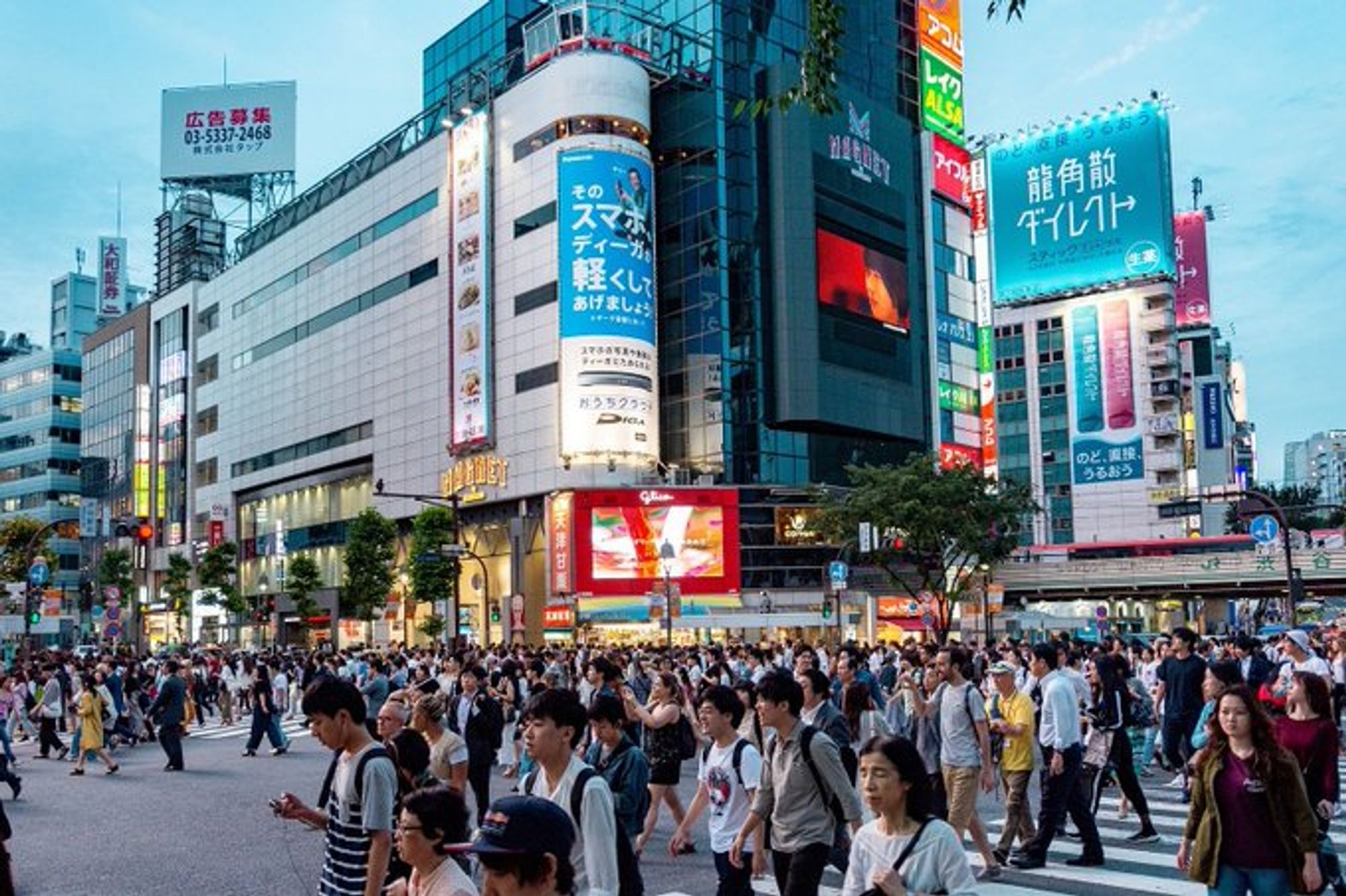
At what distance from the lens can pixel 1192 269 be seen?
349 ft

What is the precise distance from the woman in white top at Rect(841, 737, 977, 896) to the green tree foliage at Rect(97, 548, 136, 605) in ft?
249

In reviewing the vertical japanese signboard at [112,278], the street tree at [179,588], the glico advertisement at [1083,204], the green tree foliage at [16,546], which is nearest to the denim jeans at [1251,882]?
the green tree foliage at [16,546]

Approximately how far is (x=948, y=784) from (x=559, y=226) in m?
45.5

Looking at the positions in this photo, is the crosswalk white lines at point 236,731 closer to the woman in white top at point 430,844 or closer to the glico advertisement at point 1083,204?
the woman in white top at point 430,844

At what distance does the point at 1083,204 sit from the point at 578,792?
9155 cm

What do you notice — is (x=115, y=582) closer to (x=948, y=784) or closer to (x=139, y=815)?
(x=139, y=815)

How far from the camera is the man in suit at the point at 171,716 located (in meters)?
20.7

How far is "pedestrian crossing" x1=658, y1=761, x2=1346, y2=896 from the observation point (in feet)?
31.9

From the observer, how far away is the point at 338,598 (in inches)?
2724

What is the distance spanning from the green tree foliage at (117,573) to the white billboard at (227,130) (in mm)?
26912

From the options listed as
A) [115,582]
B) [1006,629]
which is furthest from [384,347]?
[1006,629]

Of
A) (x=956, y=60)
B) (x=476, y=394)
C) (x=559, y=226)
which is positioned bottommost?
(x=476, y=394)

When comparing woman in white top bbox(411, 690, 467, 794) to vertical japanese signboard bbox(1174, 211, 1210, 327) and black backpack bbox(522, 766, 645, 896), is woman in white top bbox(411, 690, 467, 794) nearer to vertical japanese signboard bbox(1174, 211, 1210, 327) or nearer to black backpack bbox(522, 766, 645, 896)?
black backpack bbox(522, 766, 645, 896)

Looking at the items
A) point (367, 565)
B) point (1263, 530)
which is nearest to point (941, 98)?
point (367, 565)
